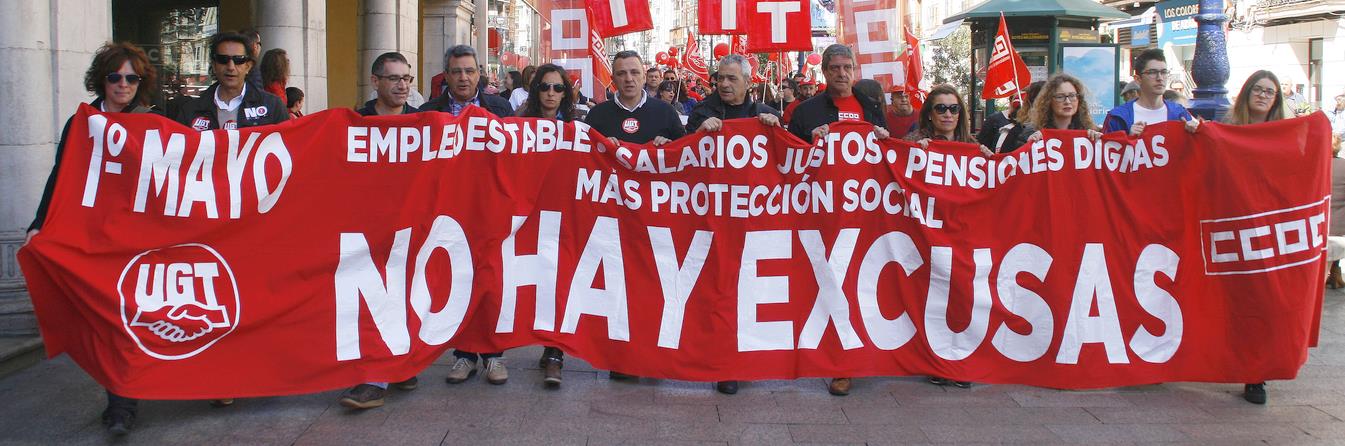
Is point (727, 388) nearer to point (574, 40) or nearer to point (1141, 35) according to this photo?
point (574, 40)

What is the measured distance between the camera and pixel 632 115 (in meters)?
6.24

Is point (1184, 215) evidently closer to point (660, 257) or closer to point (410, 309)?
point (660, 257)

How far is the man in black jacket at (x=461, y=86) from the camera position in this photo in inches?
251

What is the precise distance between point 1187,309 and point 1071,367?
0.64 metres

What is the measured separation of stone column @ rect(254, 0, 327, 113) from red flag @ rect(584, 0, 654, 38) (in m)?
2.96

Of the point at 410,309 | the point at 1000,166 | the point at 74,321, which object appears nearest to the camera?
the point at 74,321

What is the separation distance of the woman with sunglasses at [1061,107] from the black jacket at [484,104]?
9.50 feet

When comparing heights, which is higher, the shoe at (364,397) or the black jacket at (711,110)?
the black jacket at (711,110)

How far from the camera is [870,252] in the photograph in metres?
5.70

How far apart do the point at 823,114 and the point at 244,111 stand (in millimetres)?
3040

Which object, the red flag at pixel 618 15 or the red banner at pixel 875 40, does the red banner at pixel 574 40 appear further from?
the red banner at pixel 875 40

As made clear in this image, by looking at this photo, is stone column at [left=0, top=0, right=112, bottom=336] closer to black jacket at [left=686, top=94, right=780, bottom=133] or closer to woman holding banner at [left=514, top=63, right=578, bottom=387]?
woman holding banner at [left=514, top=63, right=578, bottom=387]

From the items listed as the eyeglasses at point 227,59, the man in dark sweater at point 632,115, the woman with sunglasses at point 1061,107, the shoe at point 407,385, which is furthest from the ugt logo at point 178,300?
the woman with sunglasses at point 1061,107

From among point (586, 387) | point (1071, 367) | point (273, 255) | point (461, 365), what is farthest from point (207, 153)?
point (1071, 367)
